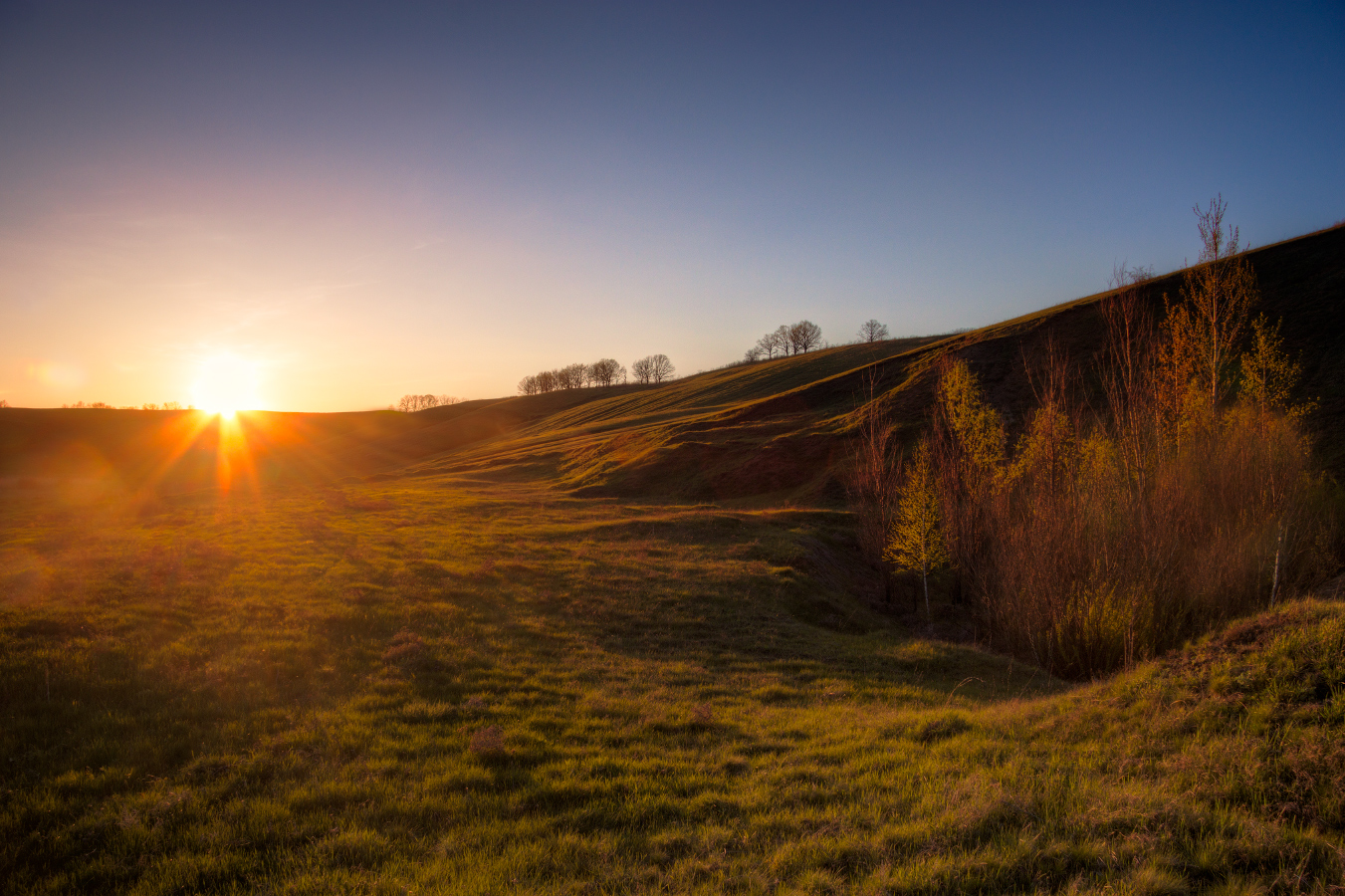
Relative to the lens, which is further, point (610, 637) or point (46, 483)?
point (46, 483)

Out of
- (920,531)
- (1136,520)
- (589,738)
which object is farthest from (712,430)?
(589,738)

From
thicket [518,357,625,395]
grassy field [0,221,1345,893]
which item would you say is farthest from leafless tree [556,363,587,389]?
grassy field [0,221,1345,893]

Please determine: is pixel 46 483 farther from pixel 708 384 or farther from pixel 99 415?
pixel 708 384

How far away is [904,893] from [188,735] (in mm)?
10156

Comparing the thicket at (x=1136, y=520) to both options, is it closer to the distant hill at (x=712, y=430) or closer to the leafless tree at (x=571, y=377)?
the distant hill at (x=712, y=430)

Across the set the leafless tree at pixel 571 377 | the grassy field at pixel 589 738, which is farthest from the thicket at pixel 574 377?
the grassy field at pixel 589 738

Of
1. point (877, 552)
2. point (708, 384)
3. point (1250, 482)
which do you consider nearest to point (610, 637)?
point (877, 552)

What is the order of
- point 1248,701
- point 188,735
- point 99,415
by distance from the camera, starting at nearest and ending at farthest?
point 1248,701
point 188,735
point 99,415

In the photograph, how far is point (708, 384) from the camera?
114438 millimetres

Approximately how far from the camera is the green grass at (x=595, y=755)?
19.0ft

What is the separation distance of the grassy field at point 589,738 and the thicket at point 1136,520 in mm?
2600

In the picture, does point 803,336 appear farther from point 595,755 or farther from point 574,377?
point 595,755

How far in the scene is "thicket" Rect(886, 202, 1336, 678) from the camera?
15.6m

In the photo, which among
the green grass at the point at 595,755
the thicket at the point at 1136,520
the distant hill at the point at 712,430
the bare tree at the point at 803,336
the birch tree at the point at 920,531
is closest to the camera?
the green grass at the point at 595,755
